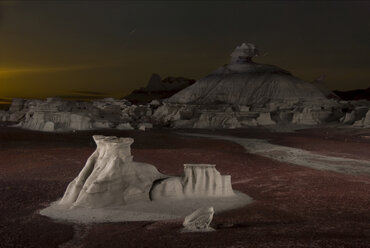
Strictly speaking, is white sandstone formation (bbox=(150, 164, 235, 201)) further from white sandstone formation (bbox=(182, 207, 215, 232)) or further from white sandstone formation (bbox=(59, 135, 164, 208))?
white sandstone formation (bbox=(182, 207, 215, 232))

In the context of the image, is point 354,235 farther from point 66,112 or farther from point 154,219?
point 66,112

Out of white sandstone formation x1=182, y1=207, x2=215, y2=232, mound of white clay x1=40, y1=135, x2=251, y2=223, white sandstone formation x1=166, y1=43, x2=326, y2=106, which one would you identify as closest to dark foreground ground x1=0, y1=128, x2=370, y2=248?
white sandstone formation x1=182, y1=207, x2=215, y2=232

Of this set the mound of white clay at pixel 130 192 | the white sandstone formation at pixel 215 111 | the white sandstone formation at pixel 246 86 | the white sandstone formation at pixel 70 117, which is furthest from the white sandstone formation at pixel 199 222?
the white sandstone formation at pixel 246 86

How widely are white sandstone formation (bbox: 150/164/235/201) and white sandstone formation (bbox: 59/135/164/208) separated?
70 cm

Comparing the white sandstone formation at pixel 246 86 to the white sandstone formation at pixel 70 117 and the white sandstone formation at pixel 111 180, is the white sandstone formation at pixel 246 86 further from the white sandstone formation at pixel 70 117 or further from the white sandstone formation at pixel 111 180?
the white sandstone formation at pixel 111 180

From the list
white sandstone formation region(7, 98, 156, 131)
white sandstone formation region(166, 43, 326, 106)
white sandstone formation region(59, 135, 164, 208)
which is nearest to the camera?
white sandstone formation region(59, 135, 164, 208)

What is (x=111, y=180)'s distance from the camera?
15961mm

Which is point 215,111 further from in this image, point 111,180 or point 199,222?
point 199,222

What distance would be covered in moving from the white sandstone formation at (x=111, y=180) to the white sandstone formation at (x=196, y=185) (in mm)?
701

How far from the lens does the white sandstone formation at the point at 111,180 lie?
51.4 ft

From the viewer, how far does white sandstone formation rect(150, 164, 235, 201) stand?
56.4ft

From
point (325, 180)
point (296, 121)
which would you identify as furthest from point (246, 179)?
point (296, 121)

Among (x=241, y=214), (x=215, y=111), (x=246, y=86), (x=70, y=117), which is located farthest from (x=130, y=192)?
(x=246, y=86)

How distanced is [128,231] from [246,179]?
12.5 m
